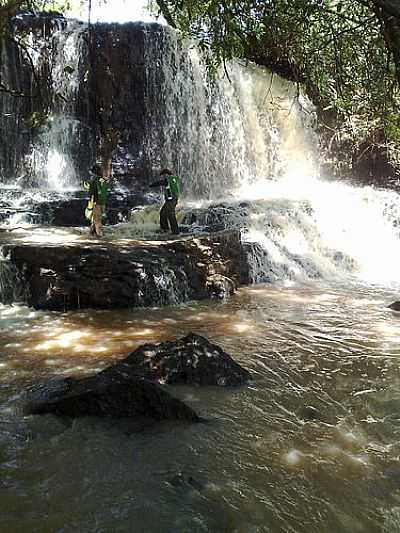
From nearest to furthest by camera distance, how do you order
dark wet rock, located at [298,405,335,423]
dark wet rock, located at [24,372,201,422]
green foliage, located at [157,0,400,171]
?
1. dark wet rock, located at [24,372,201,422]
2. dark wet rock, located at [298,405,335,423]
3. green foliage, located at [157,0,400,171]

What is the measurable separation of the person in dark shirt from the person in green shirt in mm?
1354

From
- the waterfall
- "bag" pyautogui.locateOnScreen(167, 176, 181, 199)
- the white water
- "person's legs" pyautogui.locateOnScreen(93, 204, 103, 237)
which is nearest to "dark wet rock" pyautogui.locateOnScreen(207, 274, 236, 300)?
the white water

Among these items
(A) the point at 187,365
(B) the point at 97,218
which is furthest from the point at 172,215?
(A) the point at 187,365

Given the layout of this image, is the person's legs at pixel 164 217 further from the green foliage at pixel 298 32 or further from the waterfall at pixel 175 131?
the green foliage at pixel 298 32

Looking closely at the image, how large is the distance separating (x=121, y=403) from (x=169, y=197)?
27.3ft

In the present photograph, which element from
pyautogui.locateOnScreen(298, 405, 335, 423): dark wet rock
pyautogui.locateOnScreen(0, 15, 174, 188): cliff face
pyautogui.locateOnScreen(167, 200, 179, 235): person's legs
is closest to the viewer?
pyautogui.locateOnScreen(298, 405, 335, 423): dark wet rock

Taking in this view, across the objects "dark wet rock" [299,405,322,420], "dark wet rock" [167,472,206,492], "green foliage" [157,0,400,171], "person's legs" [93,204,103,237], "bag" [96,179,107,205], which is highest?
"green foliage" [157,0,400,171]

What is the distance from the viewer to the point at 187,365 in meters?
5.27

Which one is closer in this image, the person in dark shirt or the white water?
the person in dark shirt

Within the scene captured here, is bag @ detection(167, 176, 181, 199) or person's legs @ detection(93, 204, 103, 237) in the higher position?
bag @ detection(167, 176, 181, 199)

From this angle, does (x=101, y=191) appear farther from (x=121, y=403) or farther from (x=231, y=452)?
(x=231, y=452)

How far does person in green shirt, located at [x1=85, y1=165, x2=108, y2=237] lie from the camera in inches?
428

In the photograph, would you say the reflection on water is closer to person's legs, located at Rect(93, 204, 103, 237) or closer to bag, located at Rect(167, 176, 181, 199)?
person's legs, located at Rect(93, 204, 103, 237)

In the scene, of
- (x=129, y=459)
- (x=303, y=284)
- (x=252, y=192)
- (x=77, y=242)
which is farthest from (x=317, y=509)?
(x=252, y=192)
